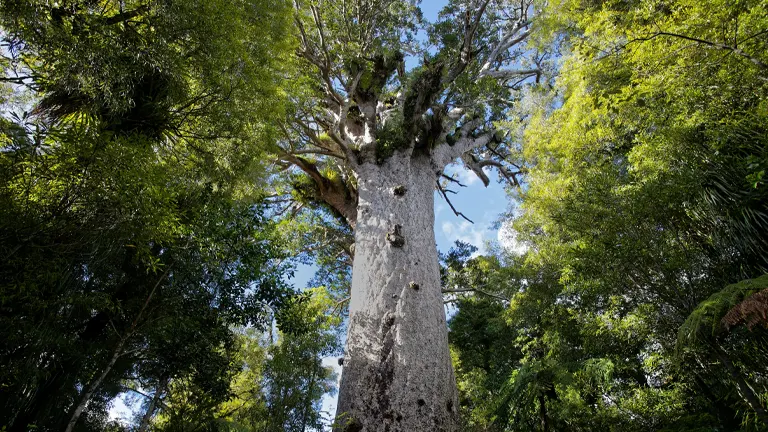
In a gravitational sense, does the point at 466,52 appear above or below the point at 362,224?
above

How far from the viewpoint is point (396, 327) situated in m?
3.85

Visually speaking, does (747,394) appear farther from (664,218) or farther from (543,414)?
(543,414)

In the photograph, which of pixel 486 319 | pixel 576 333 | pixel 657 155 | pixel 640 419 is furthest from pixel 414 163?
pixel 486 319

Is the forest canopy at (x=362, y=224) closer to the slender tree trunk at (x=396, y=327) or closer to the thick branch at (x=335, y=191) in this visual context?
the slender tree trunk at (x=396, y=327)

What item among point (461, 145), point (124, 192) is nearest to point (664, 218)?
point (461, 145)

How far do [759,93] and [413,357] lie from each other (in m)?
3.52

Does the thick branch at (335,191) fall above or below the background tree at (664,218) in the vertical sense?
above

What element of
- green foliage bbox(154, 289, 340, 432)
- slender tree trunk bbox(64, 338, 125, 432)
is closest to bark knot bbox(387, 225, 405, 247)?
green foliage bbox(154, 289, 340, 432)

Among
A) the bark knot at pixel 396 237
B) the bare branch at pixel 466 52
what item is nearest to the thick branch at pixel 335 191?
the bark knot at pixel 396 237

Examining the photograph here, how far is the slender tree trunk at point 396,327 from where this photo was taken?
11.0 ft

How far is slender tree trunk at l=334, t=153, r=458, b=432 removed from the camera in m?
3.35

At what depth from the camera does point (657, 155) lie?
3887mm

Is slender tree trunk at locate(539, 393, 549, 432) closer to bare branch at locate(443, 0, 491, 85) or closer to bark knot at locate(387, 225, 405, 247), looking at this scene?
bark knot at locate(387, 225, 405, 247)

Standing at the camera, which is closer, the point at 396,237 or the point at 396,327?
the point at 396,327
